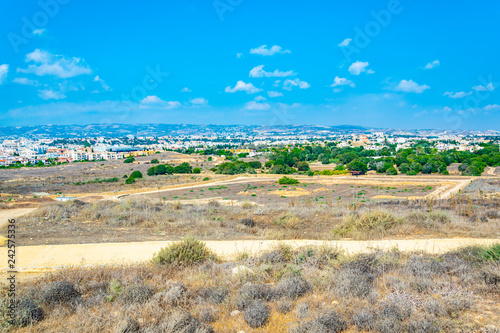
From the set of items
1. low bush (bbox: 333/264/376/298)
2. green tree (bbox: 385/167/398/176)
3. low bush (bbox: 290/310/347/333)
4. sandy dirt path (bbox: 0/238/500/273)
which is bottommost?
sandy dirt path (bbox: 0/238/500/273)

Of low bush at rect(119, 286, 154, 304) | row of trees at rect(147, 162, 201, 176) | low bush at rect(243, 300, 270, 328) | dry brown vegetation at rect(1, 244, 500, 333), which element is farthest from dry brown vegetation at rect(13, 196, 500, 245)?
row of trees at rect(147, 162, 201, 176)

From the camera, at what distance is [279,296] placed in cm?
667

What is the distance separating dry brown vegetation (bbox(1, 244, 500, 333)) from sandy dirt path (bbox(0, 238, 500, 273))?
1.35m

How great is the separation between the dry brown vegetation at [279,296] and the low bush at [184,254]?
0.77 ft

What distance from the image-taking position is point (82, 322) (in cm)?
561

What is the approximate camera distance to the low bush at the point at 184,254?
8773 mm

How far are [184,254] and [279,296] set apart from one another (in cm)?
329

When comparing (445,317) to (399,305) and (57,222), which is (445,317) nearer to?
(399,305)

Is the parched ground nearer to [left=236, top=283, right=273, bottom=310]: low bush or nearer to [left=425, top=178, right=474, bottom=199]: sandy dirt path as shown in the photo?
[left=425, top=178, right=474, bottom=199]: sandy dirt path

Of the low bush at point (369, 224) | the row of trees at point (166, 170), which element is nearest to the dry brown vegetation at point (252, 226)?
the low bush at point (369, 224)

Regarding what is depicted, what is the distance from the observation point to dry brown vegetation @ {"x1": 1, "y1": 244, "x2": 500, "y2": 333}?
18.2 ft

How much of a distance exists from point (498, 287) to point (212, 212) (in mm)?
15820

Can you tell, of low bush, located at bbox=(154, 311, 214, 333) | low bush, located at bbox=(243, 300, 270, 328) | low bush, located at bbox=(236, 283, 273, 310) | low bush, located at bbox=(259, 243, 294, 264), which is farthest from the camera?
low bush, located at bbox=(259, 243, 294, 264)

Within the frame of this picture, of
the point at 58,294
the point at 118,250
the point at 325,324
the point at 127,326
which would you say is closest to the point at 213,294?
the point at 127,326
